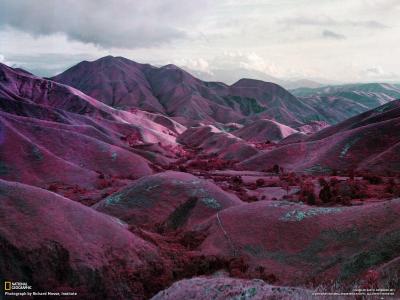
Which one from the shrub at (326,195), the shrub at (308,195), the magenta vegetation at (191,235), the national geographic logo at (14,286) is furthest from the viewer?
the shrub at (326,195)

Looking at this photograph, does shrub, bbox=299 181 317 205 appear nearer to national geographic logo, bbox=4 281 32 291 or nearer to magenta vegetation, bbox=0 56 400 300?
magenta vegetation, bbox=0 56 400 300

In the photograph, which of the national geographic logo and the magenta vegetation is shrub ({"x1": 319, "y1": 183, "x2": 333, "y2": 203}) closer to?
the magenta vegetation

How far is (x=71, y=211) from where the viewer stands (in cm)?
1770

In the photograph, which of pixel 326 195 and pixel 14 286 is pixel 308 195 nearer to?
pixel 326 195

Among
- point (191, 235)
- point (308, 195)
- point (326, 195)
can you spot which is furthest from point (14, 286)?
point (326, 195)

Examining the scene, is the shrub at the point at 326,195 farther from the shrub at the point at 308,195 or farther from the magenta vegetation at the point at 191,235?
the shrub at the point at 308,195

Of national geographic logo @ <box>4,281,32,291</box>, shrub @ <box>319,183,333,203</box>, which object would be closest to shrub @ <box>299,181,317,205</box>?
shrub @ <box>319,183,333,203</box>

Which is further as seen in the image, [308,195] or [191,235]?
[308,195]

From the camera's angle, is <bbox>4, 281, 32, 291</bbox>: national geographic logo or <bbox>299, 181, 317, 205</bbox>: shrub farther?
<bbox>299, 181, 317, 205</bbox>: shrub

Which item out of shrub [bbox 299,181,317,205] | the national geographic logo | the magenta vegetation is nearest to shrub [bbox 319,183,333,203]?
the magenta vegetation

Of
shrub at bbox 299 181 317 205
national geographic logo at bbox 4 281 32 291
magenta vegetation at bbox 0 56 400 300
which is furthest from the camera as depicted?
shrub at bbox 299 181 317 205

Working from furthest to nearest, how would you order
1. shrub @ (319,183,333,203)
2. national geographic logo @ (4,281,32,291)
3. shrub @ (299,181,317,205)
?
shrub @ (319,183,333,203) → shrub @ (299,181,317,205) → national geographic logo @ (4,281,32,291)

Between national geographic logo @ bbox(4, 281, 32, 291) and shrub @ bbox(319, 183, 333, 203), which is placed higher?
national geographic logo @ bbox(4, 281, 32, 291)

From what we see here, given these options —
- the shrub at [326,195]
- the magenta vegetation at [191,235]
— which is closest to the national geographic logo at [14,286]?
the magenta vegetation at [191,235]
